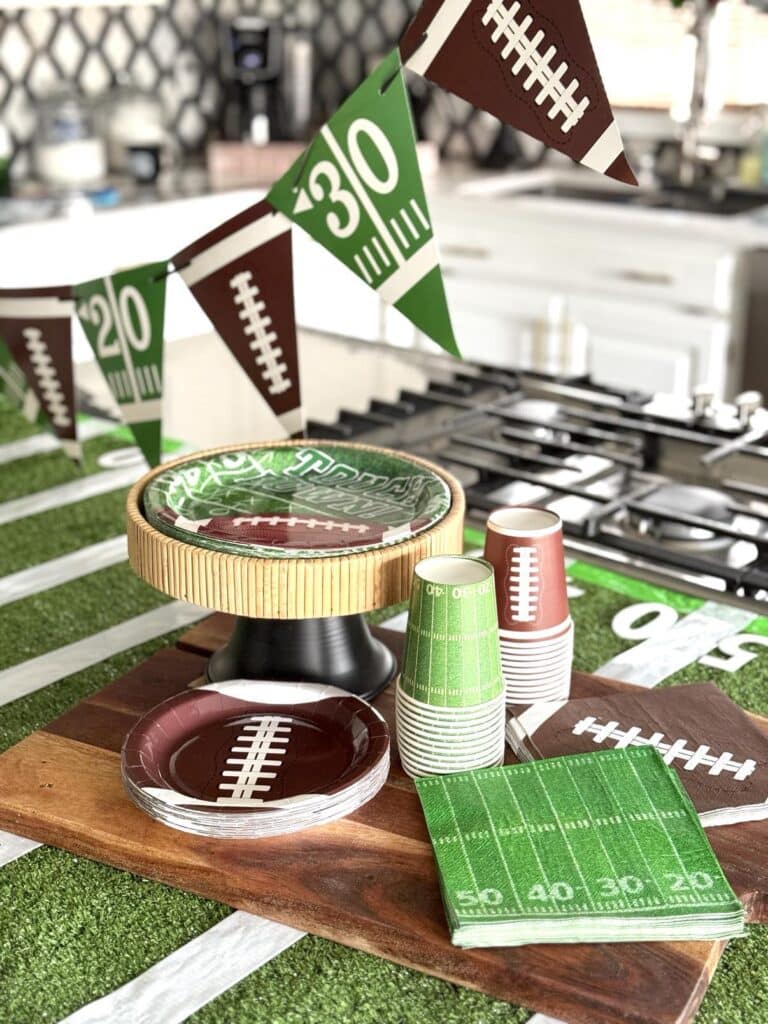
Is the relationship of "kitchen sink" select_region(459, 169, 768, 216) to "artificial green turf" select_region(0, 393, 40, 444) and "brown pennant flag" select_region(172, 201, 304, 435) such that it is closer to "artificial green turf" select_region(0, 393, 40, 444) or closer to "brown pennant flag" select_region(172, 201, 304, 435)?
"artificial green turf" select_region(0, 393, 40, 444)

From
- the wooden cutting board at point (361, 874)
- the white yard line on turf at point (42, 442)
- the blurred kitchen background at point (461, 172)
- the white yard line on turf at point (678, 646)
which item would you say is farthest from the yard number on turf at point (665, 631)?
the blurred kitchen background at point (461, 172)

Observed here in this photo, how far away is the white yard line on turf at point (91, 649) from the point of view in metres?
1.08

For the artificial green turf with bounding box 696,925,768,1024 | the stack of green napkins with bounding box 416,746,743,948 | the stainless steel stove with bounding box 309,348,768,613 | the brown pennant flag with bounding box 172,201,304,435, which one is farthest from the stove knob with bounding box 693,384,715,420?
the artificial green turf with bounding box 696,925,768,1024

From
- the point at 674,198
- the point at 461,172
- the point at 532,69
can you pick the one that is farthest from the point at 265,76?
the point at 532,69

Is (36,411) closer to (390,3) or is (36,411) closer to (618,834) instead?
(618,834)

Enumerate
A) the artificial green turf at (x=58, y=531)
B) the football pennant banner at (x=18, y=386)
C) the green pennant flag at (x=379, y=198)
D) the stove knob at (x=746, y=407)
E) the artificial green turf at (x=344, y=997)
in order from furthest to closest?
1. the stove knob at (x=746, y=407)
2. the football pennant banner at (x=18, y=386)
3. the artificial green turf at (x=58, y=531)
4. the green pennant flag at (x=379, y=198)
5. the artificial green turf at (x=344, y=997)

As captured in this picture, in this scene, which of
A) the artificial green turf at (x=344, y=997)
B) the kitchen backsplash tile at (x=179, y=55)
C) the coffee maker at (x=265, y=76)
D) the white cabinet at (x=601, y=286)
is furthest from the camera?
the coffee maker at (x=265, y=76)

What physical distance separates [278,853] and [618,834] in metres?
0.21

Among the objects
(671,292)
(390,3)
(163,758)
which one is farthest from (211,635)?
(390,3)

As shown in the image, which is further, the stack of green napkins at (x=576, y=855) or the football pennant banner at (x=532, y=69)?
the football pennant banner at (x=532, y=69)

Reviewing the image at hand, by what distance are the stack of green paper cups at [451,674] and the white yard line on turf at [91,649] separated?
1.08ft

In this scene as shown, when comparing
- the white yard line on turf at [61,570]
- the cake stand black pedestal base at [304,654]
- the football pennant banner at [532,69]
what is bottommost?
the white yard line on turf at [61,570]

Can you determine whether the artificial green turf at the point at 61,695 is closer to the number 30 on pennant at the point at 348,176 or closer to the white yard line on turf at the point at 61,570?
the white yard line on turf at the point at 61,570

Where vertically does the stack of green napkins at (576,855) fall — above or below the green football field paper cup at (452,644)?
below
